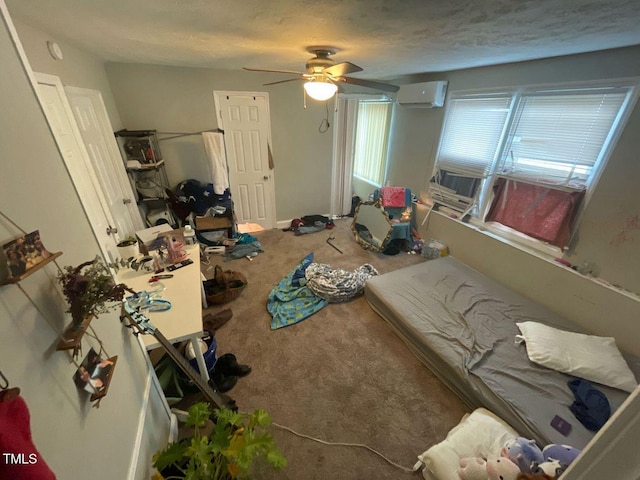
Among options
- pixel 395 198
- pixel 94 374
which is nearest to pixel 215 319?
pixel 94 374

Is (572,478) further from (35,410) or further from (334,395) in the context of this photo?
(334,395)

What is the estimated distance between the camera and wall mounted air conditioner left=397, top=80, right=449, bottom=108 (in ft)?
10.6

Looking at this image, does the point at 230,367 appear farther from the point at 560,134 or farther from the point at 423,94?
the point at 423,94

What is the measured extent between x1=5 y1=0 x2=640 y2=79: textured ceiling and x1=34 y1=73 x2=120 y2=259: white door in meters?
0.36

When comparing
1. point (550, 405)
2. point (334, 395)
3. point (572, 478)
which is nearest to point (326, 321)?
point (334, 395)

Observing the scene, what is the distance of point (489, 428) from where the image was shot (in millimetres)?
1470

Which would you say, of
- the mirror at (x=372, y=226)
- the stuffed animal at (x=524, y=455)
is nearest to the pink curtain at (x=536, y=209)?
the mirror at (x=372, y=226)

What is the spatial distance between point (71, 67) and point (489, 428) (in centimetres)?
394

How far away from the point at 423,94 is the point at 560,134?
1668mm

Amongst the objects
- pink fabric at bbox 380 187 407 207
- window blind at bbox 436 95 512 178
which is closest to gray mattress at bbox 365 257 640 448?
pink fabric at bbox 380 187 407 207

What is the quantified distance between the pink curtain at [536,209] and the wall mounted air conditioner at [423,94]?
1331 millimetres

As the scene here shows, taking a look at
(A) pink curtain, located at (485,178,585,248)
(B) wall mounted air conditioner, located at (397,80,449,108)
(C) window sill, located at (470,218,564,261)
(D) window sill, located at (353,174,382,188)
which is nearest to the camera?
(A) pink curtain, located at (485,178,585,248)

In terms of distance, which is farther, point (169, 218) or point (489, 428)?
point (169, 218)

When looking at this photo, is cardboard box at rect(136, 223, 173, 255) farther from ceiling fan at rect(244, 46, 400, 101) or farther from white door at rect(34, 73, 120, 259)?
ceiling fan at rect(244, 46, 400, 101)
